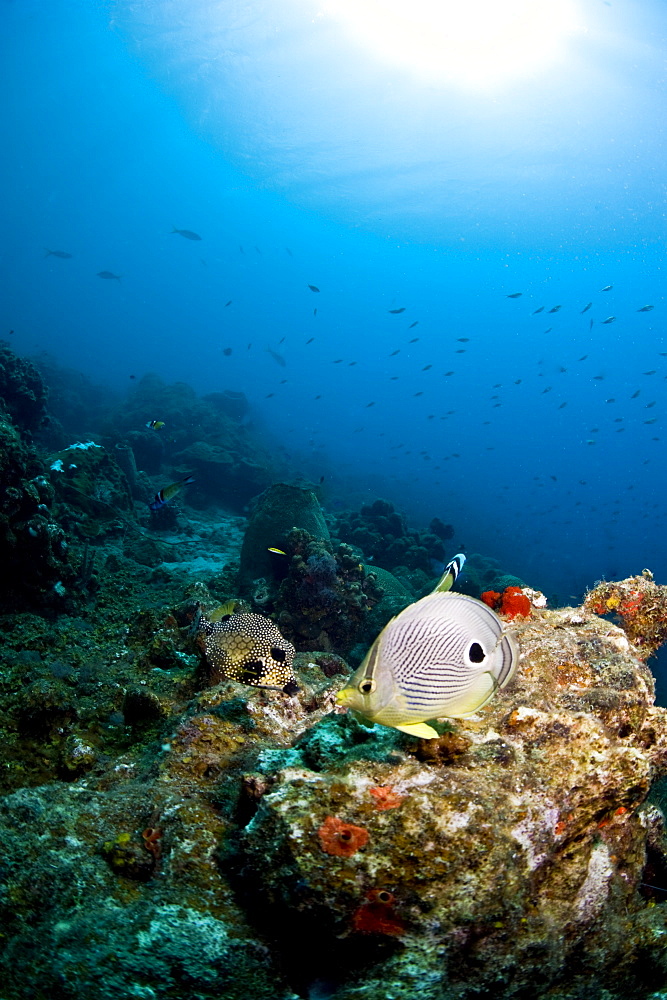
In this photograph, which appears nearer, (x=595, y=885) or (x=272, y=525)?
(x=595, y=885)

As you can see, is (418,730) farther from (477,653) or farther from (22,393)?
(22,393)

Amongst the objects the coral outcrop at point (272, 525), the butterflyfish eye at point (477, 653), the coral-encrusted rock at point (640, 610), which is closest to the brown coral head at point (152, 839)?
the butterflyfish eye at point (477, 653)

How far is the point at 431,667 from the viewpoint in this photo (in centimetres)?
139

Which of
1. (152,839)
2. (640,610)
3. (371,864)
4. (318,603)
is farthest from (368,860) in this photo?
(318,603)

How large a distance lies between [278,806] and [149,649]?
3.50m

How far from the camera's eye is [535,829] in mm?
1882

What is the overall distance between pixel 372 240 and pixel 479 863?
115471 millimetres

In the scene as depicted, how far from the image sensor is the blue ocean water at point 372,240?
156 feet

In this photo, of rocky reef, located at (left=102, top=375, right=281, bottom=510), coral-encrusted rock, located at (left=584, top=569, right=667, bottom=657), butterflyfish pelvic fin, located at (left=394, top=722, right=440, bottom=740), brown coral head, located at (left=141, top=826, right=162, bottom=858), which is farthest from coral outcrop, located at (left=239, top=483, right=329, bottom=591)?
butterflyfish pelvic fin, located at (left=394, top=722, right=440, bottom=740)

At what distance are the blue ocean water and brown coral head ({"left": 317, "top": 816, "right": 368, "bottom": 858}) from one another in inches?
666

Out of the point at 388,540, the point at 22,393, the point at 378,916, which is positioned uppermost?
the point at 22,393

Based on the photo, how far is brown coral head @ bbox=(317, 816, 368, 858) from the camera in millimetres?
1726

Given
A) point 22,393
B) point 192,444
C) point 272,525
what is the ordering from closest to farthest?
point 272,525
point 22,393
point 192,444

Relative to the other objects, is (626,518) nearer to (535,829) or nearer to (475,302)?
(475,302)
